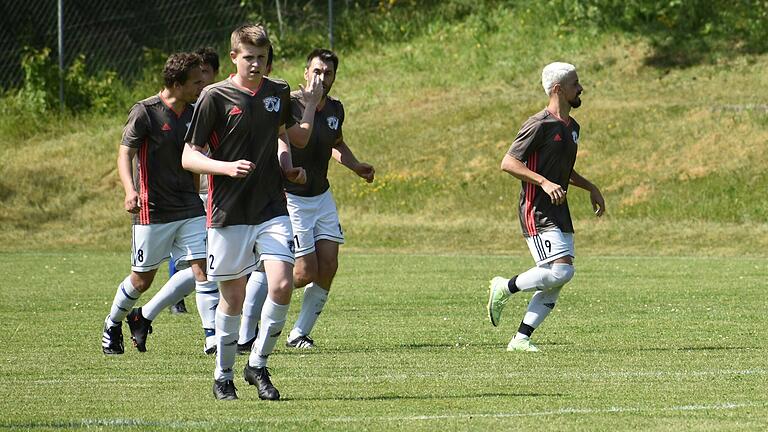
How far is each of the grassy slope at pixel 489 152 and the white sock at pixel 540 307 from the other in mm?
14258

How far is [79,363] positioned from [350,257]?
14394 millimetres

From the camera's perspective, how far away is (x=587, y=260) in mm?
22781

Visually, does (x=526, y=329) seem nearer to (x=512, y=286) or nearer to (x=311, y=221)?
(x=512, y=286)

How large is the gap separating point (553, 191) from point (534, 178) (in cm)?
21

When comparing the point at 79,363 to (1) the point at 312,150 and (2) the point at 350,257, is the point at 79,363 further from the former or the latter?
(2) the point at 350,257

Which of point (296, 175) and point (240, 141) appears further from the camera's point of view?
point (296, 175)

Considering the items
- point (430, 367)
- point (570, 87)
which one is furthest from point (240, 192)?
point (570, 87)

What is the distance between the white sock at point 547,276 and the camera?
10.8m

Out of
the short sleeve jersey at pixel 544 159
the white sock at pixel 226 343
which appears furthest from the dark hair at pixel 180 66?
the white sock at pixel 226 343

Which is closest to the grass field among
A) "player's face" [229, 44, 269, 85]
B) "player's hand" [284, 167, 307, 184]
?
"player's hand" [284, 167, 307, 184]

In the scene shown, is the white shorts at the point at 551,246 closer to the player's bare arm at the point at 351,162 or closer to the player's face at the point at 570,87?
the player's face at the point at 570,87

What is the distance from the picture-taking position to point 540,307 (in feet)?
35.9

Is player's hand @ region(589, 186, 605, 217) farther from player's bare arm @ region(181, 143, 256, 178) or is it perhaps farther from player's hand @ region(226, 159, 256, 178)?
player's hand @ region(226, 159, 256, 178)

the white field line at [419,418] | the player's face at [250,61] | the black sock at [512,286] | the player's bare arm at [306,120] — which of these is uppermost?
the player's face at [250,61]
